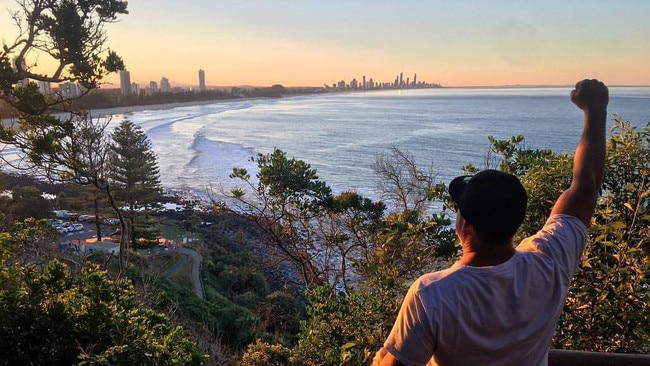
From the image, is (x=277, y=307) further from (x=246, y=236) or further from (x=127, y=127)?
(x=127, y=127)


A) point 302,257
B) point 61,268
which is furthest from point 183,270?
point 61,268

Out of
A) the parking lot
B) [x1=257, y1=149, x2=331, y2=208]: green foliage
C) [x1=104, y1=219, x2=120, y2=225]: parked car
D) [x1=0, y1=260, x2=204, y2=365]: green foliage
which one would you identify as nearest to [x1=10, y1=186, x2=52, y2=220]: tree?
the parking lot

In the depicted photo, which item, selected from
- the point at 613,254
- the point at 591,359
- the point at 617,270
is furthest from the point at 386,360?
the point at 613,254

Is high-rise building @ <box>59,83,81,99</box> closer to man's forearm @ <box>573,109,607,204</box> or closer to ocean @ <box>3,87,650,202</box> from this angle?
→ man's forearm @ <box>573,109,607,204</box>

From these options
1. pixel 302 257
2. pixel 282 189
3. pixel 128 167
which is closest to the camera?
pixel 282 189

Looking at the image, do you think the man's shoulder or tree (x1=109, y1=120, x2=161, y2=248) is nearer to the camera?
the man's shoulder

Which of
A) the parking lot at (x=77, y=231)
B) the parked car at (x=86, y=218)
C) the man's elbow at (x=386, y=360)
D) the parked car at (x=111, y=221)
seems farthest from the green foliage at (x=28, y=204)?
the man's elbow at (x=386, y=360)
